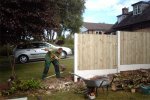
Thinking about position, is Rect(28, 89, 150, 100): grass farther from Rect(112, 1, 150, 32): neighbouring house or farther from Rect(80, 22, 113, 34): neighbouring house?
Rect(80, 22, 113, 34): neighbouring house

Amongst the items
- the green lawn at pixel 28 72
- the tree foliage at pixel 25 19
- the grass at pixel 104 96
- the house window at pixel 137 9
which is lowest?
the grass at pixel 104 96

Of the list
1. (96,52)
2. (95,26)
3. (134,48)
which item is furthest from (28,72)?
(95,26)

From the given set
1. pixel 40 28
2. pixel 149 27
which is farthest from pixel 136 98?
pixel 149 27

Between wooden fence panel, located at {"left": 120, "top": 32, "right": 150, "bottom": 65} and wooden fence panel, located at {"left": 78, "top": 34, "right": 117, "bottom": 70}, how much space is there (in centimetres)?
60

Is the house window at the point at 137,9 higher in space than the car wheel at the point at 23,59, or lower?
higher

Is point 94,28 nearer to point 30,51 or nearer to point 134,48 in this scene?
point 30,51

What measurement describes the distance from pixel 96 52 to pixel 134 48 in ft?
8.59

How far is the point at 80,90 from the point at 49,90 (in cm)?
138

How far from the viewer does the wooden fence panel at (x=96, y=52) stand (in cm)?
1249

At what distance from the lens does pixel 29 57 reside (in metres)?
22.5

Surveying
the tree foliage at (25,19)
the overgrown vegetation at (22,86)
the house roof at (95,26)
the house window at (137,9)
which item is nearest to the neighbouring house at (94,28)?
the house roof at (95,26)

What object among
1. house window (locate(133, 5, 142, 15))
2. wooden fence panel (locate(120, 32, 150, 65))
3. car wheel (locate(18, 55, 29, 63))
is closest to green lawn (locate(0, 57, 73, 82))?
car wheel (locate(18, 55, 29, 63))

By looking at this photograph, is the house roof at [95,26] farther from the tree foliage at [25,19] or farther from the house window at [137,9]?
the tree foliage at [25,19]

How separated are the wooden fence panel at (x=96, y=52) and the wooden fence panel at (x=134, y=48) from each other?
0.60 meters
